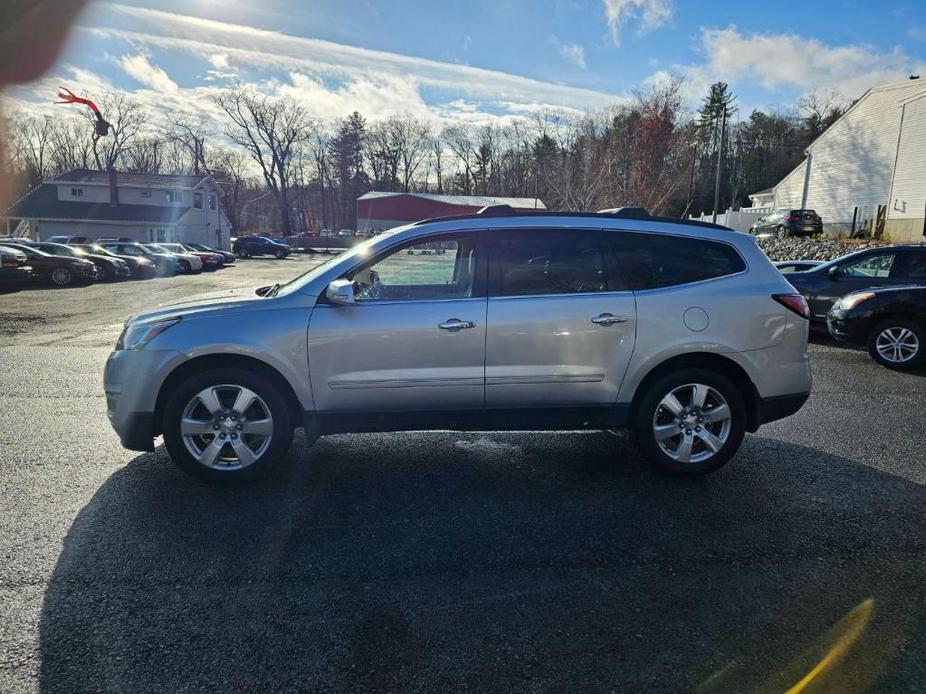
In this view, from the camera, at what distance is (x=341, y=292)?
3.83 meters

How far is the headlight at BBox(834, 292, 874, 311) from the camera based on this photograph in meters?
8.25

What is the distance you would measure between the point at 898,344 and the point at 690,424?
580 cm

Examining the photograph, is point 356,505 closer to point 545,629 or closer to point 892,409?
point 545,629

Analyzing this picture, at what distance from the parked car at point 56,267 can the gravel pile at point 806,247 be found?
82.2 ft

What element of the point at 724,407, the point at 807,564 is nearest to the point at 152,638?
the point at 807,564

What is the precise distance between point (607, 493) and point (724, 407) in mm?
1089

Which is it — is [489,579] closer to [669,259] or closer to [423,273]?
[423,273]

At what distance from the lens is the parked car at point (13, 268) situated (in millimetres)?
19828

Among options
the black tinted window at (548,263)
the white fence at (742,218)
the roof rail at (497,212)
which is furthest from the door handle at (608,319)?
the white fence at (742,218)

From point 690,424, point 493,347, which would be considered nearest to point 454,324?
point 493,347

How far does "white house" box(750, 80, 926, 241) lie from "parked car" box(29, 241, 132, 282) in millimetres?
33237

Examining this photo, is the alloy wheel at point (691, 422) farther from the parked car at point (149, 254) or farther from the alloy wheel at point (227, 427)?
the parked car at point (149, 254)

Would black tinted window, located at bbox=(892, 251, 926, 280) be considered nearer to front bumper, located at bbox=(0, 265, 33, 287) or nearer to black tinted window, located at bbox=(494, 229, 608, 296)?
black tinted window, located at bbox=(494, 229, 608, 296)

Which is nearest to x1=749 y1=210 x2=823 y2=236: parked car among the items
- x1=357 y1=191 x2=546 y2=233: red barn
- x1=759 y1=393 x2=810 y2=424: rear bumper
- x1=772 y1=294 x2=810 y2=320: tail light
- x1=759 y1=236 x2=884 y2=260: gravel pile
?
x1=759 y1=236 x2=884 y2=260: gravel pile
